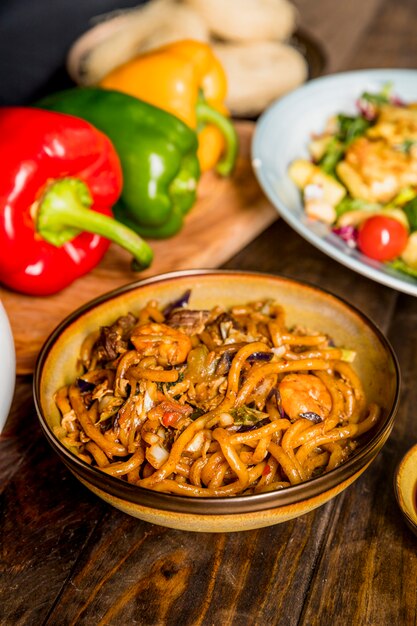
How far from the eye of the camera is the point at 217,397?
5.89 ft

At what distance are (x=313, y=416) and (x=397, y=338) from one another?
0.78 m

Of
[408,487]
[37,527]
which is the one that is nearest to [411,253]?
[408,487]

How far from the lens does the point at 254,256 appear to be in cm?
288

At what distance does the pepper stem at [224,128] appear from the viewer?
329 centimetres

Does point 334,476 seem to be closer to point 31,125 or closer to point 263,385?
point 263,385

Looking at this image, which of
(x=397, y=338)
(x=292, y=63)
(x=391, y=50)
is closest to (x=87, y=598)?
(x=397, y=338)

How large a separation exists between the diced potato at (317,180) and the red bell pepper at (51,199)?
772mm

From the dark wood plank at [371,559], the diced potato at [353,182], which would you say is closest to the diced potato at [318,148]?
the diced potato at [353,182]

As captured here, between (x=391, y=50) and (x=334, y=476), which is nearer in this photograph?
(x=334, y=476)

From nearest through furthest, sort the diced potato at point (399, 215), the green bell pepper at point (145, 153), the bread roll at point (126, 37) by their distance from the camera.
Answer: the diced potato at point (399, 215)
the green bell pepper at point (145, 153)
the bread roll at point (126, 37)

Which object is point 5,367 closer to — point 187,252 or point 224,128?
point 187,252

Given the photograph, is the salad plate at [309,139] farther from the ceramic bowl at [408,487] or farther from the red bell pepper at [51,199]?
the ceramic bowl at [408,487]

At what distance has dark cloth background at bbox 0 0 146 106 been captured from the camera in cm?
388

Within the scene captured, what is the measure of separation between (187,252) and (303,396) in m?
1.20
